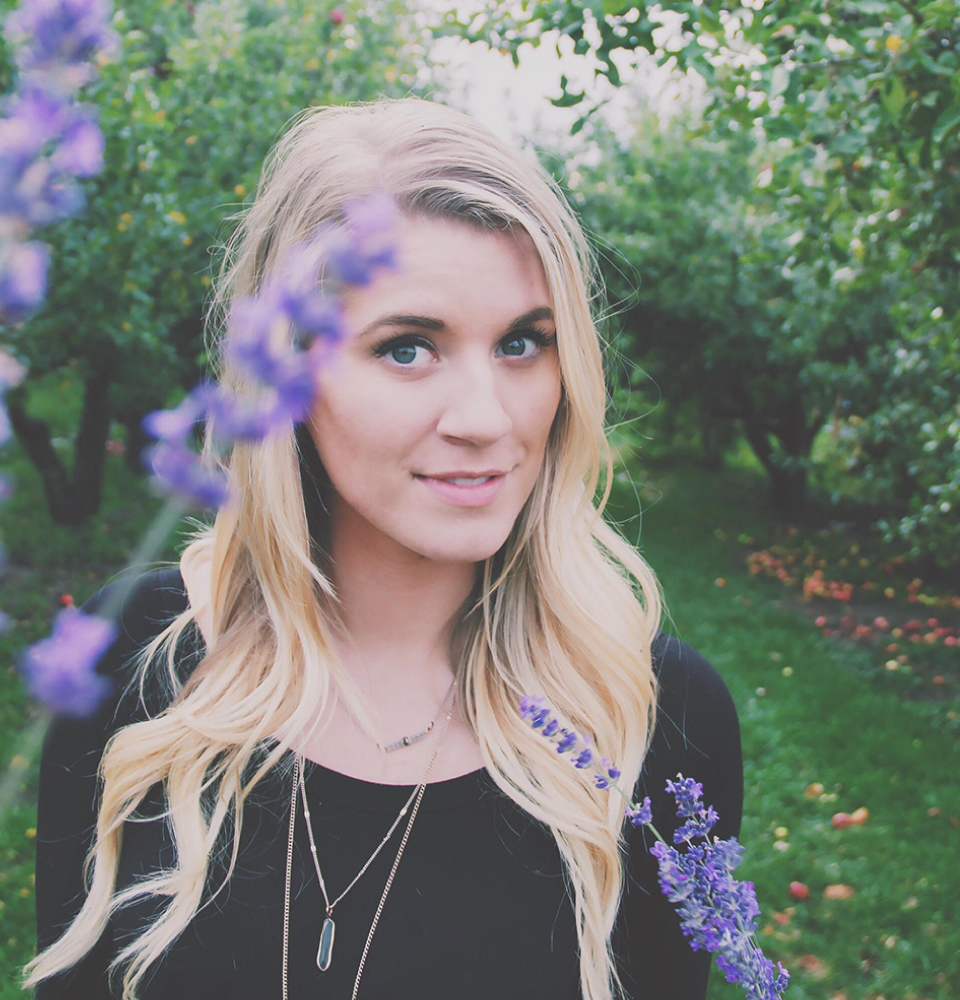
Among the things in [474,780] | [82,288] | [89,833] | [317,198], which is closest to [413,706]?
[474,780]

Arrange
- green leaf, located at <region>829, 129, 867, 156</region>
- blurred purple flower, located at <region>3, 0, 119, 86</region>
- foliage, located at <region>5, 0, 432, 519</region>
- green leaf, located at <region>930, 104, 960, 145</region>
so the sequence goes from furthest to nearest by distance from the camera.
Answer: foliage, located at <region>5, 0, 432, 519</region> → green leaf, located at <region>829, 129, 867, 156</region> → green leaf, located at <region>930, 104, 960, 145</region> → blurred purple flower, located at <region>3, 0, 119, 86</region>

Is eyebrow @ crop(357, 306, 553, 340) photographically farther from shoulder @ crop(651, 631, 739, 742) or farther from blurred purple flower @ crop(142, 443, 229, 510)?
blurred purple flower @ crop(142, 443, 229, 510)

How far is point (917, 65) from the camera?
2.87 meters

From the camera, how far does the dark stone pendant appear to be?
1.77 m

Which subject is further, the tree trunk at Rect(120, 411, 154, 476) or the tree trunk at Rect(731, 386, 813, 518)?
the tree trunk at Rect(731, 386, 813, 518)

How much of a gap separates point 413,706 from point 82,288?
4.77 m

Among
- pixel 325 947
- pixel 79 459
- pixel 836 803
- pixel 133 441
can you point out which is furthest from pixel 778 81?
pixel 133 441

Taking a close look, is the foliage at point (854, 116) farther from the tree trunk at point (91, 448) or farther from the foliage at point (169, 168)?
the tree trunk at point (91, 448)

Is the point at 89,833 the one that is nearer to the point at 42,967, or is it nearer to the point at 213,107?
the point at 42,967

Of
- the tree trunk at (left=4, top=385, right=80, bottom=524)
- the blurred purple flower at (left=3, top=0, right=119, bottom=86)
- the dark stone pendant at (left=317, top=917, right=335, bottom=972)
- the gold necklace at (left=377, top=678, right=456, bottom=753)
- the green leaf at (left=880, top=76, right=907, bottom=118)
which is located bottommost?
the dark stone pendant at (left=317, top=917, right=335, bottom=972)

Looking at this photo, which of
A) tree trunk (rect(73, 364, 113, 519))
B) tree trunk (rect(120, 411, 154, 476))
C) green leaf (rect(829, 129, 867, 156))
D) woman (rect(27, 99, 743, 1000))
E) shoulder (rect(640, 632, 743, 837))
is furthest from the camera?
tree trunk (rect(120, 411, 154, 476))

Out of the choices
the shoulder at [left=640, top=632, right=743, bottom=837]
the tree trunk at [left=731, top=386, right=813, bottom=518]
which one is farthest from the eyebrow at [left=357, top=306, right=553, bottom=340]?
the tree trunk at [left=731, top=386, right=813, bottom=518]

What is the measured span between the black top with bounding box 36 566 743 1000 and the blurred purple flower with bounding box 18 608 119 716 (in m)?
1.63

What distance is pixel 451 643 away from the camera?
217cm
